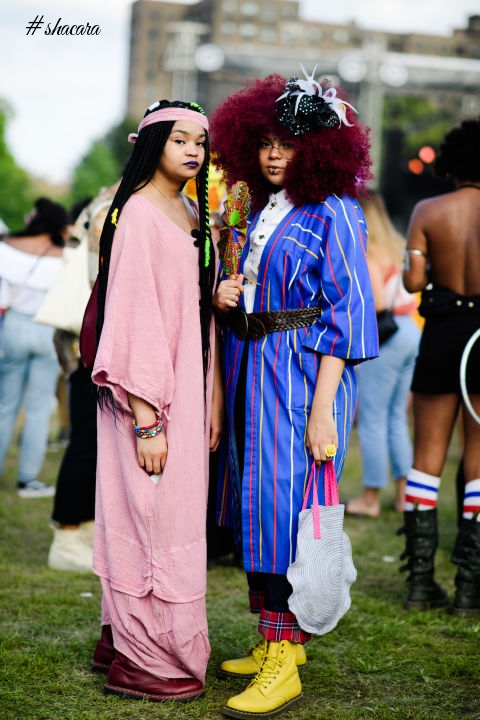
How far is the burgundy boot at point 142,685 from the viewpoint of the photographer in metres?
2.95

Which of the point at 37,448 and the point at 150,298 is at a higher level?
the point at 150,298

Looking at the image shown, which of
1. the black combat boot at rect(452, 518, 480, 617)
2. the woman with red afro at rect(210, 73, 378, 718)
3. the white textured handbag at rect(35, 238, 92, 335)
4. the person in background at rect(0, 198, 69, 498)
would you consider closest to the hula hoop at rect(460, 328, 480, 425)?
the black combat boot at rect(452, 518, 480, 617)

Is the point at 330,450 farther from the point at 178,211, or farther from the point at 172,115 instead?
the point at 172,115

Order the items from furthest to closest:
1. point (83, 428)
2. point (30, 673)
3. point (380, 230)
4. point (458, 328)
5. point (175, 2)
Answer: point (175, 2) → point (380, 230) → point (83, 428) → point (458, 328) → point (30, 673)

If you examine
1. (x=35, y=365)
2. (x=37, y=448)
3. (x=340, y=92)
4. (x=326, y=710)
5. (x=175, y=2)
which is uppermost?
(x=175, y=2)

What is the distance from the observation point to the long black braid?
9.62ft

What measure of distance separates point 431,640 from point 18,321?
378 centimetres

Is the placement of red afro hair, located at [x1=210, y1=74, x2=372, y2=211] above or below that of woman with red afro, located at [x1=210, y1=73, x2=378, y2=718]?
above

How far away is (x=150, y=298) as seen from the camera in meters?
2.86

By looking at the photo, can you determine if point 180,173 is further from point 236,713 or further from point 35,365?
point 35,365

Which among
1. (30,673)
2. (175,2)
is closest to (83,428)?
(30,673)

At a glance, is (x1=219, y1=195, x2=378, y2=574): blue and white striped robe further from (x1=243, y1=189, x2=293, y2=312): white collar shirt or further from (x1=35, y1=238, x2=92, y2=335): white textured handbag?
(x1=35, y1=238, x2=92, y2=335): white textured handbag

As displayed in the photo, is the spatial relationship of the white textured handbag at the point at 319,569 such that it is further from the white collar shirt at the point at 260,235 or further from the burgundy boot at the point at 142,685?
the white collar shirt at the point at 260,235

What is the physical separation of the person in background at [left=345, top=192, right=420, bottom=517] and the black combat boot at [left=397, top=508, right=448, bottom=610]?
1.93 metres
